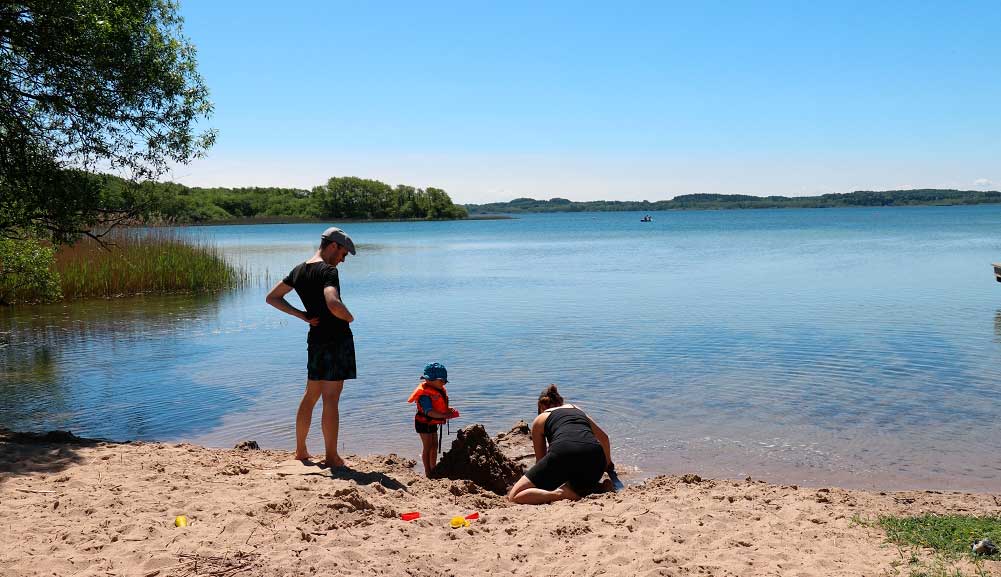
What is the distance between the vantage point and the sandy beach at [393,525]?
4.71 m

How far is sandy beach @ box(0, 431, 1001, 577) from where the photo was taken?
471cm

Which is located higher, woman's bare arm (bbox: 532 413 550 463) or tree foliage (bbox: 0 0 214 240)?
tree foliage (bbox: 0 0 214 240)

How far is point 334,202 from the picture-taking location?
140500 mm

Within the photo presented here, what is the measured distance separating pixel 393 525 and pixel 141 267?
839 inches

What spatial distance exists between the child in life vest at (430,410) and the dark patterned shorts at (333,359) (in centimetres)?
89

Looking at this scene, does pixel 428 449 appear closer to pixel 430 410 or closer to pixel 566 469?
pixel 430 410

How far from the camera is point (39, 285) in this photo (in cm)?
1320

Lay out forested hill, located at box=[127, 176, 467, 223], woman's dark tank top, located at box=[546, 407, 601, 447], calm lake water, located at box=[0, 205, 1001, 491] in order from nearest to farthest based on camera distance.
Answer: woman's dark tank top, located at box=[546, 407, 601, 447]
calm lake water, located at box=[0, 205, 1001, 491]
forested hill, located at box=[127, 176, 467, 223]

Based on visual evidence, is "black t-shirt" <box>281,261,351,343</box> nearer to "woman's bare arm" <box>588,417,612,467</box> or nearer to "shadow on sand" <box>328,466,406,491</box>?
"shadow on sand" <box>328,466,406,491</box>

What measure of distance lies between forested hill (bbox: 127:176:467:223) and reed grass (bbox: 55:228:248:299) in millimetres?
105507

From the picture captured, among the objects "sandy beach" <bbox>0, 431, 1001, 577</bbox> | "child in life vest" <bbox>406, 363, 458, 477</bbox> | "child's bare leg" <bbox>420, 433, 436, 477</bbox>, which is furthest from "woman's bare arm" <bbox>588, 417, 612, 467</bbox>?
"child's bare leg" <bbox>420, 433, 436, 477</bbox>

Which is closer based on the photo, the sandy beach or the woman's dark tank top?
the sandy beach

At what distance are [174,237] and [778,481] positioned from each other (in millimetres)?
23498

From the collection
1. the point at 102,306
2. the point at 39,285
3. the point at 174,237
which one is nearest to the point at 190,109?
the point at 39,285
